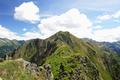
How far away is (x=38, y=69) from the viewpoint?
15025cm

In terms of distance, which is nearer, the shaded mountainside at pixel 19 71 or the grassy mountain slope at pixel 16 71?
the grassy mountain slope at pixel 16 71

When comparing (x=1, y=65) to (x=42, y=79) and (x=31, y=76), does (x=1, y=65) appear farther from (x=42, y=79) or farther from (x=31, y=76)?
(x=42, y=79)

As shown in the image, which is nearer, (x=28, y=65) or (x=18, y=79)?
(x=18, y=79)

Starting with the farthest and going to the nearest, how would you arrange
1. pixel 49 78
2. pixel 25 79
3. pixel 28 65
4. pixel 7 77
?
pixel 49 78 < pixel 28 65 < pixel 25 79 < pixel 7 77

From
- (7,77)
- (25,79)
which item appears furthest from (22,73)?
(7,77)

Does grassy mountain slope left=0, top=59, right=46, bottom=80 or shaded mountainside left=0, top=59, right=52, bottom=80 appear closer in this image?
grassy mountain slope left=0, top=59, right=46, bottom=80

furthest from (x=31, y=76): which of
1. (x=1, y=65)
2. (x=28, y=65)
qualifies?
(x=1, y=65)

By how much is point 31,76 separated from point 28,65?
6957 millimetres

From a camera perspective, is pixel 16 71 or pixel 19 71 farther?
pixel 19 71

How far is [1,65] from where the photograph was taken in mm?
126938

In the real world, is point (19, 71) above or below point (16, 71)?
below

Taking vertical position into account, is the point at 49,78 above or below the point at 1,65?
below

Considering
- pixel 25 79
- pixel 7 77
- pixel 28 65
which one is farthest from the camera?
pixel 28 65

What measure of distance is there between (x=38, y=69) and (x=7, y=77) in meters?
31.5
